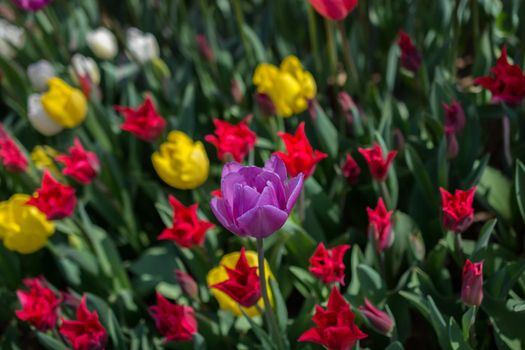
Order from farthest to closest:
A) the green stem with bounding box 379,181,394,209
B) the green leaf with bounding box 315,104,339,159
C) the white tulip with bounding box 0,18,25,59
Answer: the white tulip with bounding box 0,18,25,59 → the green leaf with bounding box 315,104,339,159 → the green stem with bounding box 379,181,394,209

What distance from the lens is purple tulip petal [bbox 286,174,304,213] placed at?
92cm

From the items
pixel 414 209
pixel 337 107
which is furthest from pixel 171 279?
pixel 337 107

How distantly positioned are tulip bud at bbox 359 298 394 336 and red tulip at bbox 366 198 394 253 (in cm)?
15

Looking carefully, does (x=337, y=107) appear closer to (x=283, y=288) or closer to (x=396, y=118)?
(x=396, y=118)

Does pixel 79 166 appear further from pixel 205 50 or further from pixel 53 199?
pixel 205 50

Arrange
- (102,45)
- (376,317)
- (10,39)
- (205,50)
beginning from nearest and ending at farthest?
(376,317)
(205,50)
(102,45)
(10,39)

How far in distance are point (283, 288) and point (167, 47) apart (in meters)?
1.16

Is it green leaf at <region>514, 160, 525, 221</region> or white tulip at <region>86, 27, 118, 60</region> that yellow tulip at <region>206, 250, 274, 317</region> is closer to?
green leaf at <region>514, 160, 525, 221</region>

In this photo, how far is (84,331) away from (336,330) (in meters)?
0.48

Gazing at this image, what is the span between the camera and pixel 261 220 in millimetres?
908

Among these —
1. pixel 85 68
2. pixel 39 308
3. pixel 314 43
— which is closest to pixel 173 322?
pixel 39 308

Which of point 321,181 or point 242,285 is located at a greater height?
point 242,285

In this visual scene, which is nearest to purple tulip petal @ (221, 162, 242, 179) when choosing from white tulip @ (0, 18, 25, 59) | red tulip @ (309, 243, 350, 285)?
red tulip @ (309, 243, 350, 285)

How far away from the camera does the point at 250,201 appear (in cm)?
90
